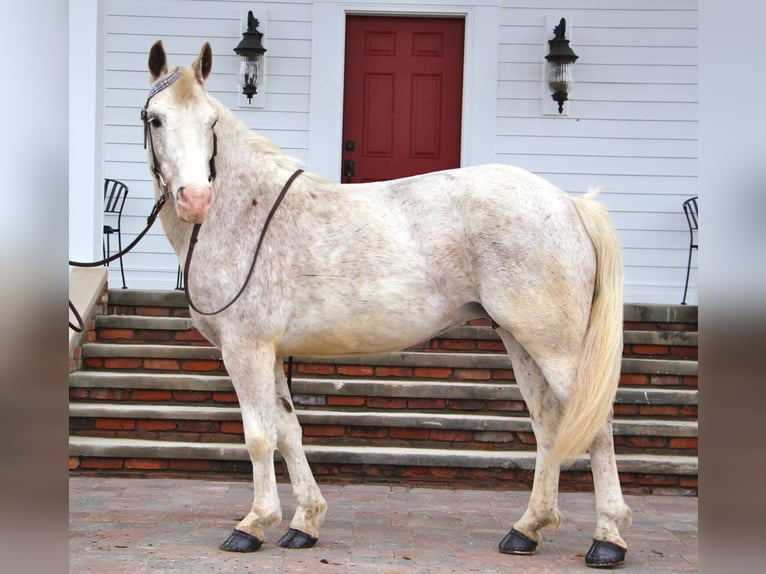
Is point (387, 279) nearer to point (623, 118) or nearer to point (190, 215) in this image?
point (190, 215)

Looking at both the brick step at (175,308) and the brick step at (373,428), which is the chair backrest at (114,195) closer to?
the brick step at (175,308)

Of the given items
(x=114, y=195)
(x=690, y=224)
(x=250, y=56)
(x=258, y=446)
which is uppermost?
(x=250, y=56)

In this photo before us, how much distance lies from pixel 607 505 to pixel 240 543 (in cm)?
151

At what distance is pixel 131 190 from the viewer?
7410mm

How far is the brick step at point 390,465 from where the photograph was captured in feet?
16.6

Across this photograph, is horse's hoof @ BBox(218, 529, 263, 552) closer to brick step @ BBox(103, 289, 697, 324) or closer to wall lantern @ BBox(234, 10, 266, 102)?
brick step @ BBox(103, 289, 697, 324)

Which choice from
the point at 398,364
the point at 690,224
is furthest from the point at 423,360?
the point at 690,224

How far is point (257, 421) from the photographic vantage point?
3.60 metres

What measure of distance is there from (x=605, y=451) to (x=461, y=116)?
4.53 metres

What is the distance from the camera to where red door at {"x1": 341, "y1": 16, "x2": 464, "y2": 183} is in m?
7.50

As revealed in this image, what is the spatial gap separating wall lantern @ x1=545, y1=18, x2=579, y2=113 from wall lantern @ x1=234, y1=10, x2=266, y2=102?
239cm

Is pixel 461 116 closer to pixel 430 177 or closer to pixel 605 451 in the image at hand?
pixel 430 177

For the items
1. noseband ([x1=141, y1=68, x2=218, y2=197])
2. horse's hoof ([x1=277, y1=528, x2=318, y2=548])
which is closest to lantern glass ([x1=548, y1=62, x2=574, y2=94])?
noseband ([x1=141, y1=68, x2=218, y2=197])
